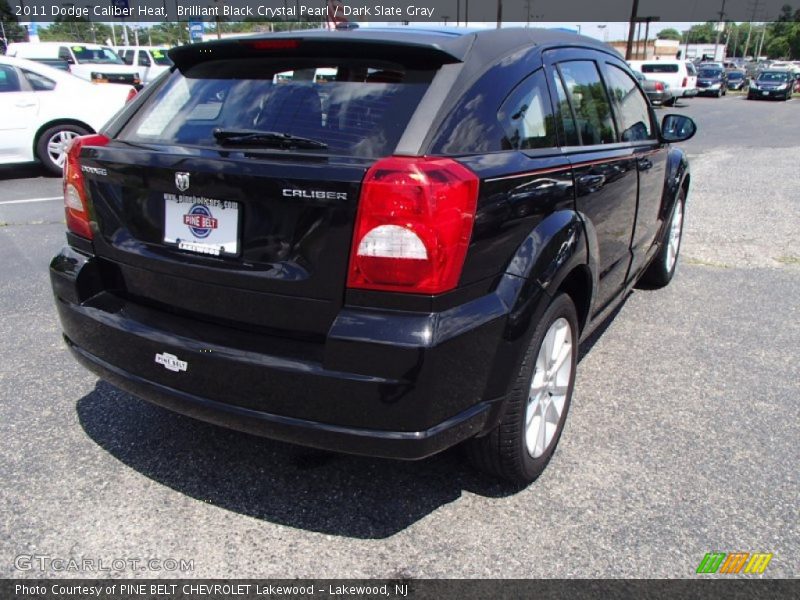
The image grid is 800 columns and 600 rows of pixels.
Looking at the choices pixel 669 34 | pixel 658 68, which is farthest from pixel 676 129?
pixel 669 34

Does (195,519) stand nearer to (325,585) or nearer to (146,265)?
(325,585)

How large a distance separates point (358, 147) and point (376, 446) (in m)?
0.94

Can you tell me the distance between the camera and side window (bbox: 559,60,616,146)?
295 cm

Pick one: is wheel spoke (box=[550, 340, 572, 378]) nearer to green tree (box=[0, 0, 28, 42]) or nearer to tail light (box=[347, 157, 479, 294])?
tail light (box=[347, 157, 479, 294])

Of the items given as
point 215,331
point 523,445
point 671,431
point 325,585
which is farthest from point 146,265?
point 671,431

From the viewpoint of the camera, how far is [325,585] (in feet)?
6.93

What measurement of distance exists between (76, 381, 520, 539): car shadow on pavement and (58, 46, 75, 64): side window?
2267cm

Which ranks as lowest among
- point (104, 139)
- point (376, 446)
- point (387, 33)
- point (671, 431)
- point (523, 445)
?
point (671, 431)

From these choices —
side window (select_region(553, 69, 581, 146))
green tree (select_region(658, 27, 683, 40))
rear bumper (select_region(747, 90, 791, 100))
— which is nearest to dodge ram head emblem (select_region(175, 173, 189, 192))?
side window (select_region(553, 69, 581, 146))

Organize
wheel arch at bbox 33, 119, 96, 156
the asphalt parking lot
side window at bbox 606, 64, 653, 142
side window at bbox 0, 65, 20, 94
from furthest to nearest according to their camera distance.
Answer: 1. wheel arch at bbox 33, 119, 96, 156
2. side window at bbox 0, 65, 20, 94
3. side window at bbox 606, 64, 653, 142
4. the asphalt parking lot

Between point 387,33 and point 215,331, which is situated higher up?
point 387,33

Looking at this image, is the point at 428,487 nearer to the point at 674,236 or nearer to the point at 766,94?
the point at 674,236

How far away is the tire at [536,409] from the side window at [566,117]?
2.34 feet

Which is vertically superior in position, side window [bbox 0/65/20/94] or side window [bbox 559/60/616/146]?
side window [bbox 559/60/616/146]
